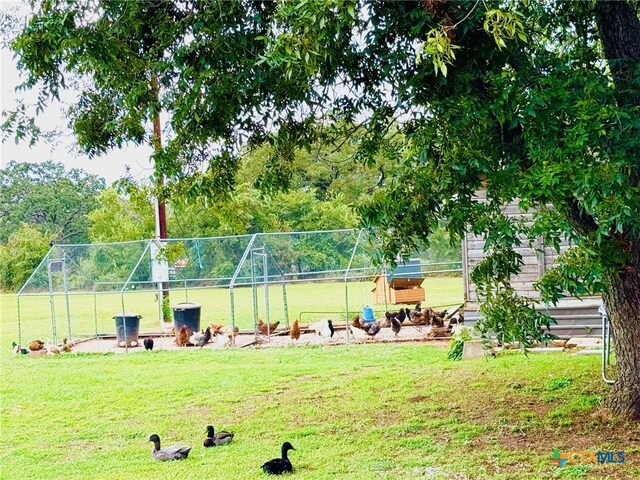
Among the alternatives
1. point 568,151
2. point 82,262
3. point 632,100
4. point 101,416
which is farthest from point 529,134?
point 82,262

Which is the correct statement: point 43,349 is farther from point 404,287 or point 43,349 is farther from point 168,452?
point 168,452

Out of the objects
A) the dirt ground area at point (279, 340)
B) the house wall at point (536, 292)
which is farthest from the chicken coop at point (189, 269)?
the house wall at point (536, 292)

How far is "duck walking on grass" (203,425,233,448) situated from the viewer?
7.27 metres

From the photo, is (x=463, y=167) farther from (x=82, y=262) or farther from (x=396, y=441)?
(x=82, y=262)

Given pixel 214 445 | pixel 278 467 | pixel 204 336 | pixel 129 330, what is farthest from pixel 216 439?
pixel 129 330

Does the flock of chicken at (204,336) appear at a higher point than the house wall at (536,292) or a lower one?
lower

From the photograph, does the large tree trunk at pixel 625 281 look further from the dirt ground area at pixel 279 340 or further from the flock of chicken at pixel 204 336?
the flock of chicken at pixel 204 336

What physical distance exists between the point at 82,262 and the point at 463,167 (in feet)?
47.4

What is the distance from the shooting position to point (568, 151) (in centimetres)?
483

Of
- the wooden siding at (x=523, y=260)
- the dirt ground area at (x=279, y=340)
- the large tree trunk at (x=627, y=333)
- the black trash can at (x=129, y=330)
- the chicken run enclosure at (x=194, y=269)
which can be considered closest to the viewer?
the large tree trunk at (x=627, y=333)

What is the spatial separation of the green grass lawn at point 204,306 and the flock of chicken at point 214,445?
433 inches

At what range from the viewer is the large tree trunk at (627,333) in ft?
21.7

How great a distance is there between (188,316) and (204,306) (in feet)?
31.4

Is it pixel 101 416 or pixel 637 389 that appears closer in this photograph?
pixel 637 389
